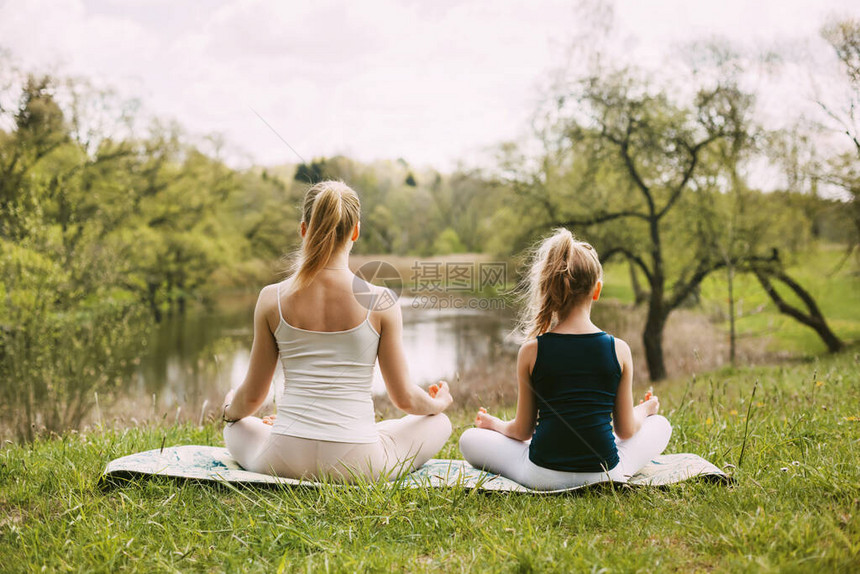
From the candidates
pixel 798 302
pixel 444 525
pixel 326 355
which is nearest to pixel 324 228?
pixel 326 355

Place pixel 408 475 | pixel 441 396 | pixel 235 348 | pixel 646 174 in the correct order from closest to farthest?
pixel 408 475 → pixel 441 396 → pixel 646 174 → pixel 235 348

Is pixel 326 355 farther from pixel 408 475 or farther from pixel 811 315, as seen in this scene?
pixel 811 315

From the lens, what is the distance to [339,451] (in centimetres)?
249

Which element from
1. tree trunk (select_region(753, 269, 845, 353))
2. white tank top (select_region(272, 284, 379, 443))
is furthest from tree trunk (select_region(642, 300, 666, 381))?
white tank top (select_region(272, 284, 379, 443))

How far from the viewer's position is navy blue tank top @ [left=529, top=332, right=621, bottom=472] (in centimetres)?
240

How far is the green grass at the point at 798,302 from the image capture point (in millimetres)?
13180

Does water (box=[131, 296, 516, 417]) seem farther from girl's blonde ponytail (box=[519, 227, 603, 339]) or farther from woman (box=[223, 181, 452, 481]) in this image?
girl's blonde ponytail (box=[519, 227, 603, 339])

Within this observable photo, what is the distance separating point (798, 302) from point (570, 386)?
19.3 metres

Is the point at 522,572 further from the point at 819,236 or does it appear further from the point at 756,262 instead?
the point at 819,236

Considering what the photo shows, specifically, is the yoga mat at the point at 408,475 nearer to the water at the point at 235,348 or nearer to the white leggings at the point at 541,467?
the white leggings at the point at 541,467

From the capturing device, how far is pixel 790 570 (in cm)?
162

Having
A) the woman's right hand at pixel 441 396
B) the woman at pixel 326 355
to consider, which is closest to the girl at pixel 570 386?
the woman's right hand at pixel 441 396

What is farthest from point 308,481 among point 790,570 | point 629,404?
point 790,570

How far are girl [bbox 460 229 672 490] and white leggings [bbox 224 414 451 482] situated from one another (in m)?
0.44
